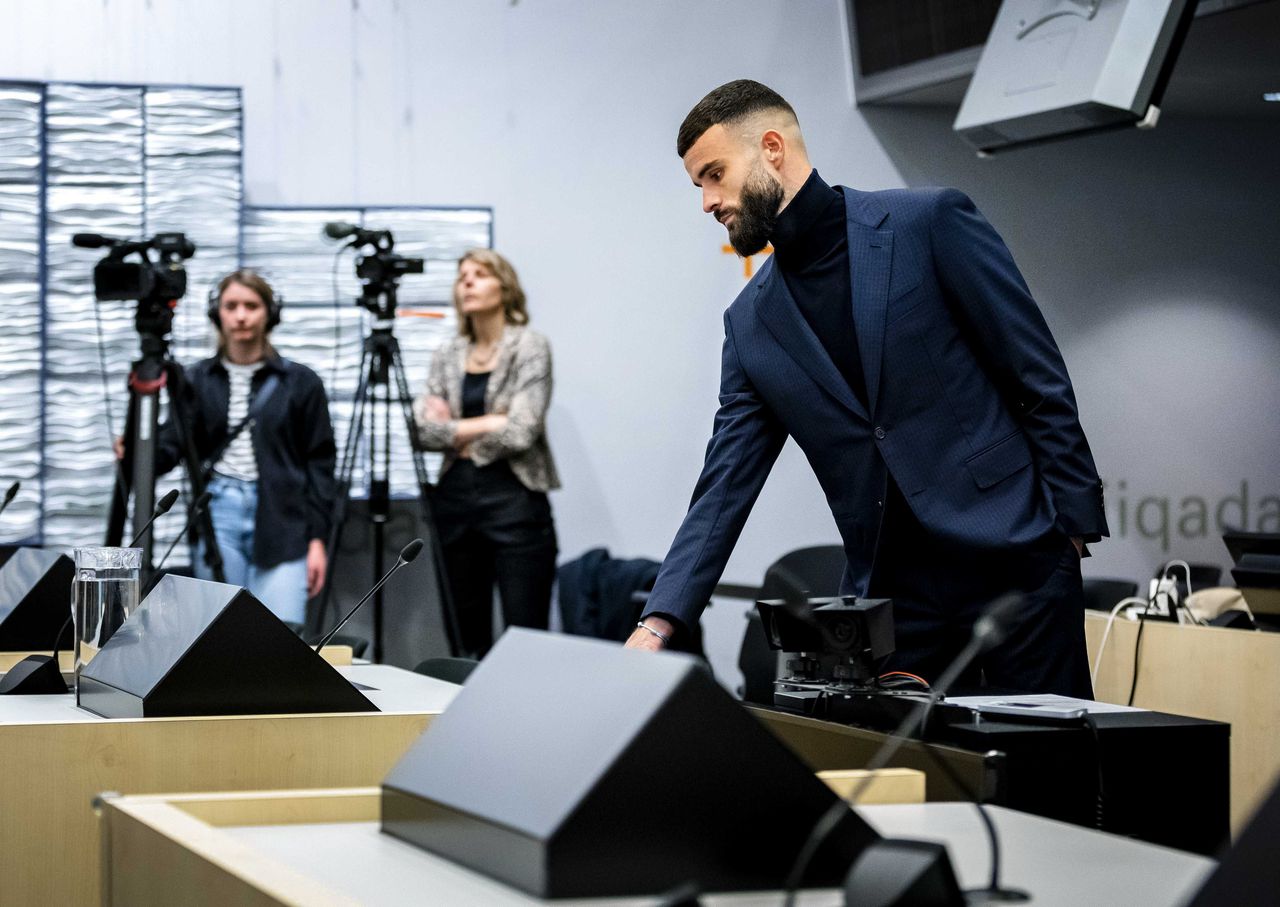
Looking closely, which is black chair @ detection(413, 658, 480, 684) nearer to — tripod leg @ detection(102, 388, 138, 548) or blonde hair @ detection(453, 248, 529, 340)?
tripod leg @ detection(102, 388, 138, 548)

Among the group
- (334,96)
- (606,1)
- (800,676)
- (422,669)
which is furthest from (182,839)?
(606,1)

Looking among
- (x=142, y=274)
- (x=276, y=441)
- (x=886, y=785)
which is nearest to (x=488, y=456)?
(x=276, y=441)

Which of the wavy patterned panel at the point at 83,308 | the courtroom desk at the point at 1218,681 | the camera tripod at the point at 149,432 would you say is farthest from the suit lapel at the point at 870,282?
the wavy patterned panel at the point at 83,308

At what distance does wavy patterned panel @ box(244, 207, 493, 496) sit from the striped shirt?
44 cm

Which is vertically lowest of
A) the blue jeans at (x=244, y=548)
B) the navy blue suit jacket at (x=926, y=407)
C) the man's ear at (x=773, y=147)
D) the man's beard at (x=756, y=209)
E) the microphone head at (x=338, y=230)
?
the blue jeans at (x=244, y=548)

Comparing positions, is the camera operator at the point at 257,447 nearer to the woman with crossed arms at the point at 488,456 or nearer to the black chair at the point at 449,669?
the woman with crossed arms at the point at 488,456

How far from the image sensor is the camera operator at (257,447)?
463cm

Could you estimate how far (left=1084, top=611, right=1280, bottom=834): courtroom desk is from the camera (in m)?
3.11

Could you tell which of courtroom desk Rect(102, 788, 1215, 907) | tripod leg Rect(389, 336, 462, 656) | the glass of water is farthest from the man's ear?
tripod leg Rect(389, 336, 462, 656)

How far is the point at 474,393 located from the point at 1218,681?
2542 mm

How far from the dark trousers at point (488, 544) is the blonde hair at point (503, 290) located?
464mm

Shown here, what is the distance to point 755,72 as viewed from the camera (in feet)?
19.5

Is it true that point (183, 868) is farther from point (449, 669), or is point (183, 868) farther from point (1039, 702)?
point (449, 669)

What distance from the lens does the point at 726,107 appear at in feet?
6.98
